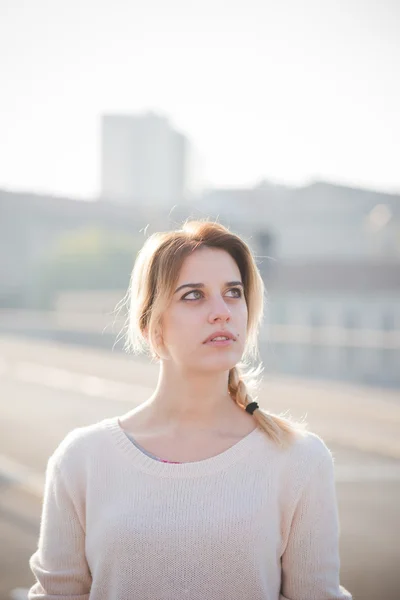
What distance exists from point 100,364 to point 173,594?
77.1 ft

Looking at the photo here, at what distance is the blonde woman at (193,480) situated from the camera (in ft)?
8.26

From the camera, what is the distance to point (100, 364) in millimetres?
25859

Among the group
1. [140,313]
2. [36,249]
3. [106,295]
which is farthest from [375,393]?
[36,249]

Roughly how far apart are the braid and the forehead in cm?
35

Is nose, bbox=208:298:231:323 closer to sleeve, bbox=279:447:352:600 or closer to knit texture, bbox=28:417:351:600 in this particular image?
knit texture, bbox=28:417:351:600

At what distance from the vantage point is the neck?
8.96ft

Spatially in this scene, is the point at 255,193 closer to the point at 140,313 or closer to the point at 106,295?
the point at 106,295

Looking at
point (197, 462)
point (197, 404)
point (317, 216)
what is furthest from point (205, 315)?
point (317, 216)

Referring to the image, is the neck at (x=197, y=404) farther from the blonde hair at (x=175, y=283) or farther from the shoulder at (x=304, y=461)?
the shoulder at (x=304, y=461)

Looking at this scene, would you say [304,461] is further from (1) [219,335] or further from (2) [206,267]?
(2) [206,267]

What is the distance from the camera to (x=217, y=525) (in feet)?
8.20

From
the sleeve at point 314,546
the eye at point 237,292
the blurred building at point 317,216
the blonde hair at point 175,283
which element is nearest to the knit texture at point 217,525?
the sleeve at point 314,546

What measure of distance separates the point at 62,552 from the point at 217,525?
50 centimetres

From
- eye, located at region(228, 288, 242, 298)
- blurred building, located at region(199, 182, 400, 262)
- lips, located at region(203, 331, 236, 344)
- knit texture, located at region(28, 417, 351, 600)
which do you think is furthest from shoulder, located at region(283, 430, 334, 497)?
blurred building, located at region(199, 182, 400, 262)
